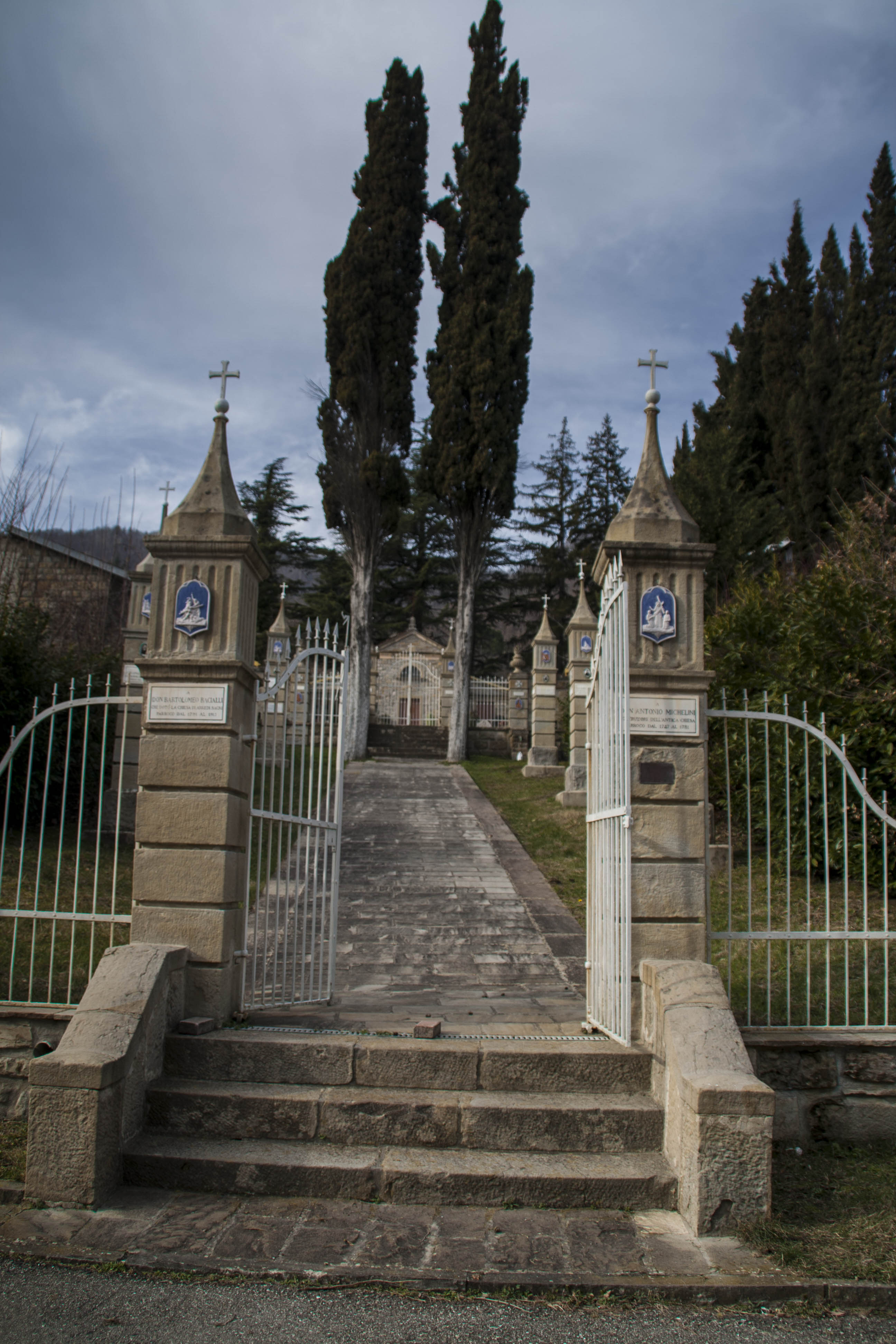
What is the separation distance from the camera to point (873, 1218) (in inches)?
145

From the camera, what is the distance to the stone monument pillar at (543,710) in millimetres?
19297

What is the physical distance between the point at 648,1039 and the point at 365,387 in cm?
1890

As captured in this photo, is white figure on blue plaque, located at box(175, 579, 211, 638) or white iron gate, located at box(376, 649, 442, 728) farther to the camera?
white iron gate, located at box(376, 649, 442, 728)

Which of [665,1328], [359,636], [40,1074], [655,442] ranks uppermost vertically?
[359,636]

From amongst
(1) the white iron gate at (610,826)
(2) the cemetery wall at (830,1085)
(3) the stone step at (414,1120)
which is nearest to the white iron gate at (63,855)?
(3) the stone step at (414,1120)

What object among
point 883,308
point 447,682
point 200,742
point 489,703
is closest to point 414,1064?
point 200,742

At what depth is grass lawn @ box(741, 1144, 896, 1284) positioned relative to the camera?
11.0 feet

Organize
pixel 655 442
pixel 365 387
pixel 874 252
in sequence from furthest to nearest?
pixel 874 252
pixel 365 387
pixel 655 442

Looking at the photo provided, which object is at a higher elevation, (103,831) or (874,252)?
(874,252)

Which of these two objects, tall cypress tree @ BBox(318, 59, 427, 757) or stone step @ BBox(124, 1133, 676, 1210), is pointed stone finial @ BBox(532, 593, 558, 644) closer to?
tall cypress tree @ BBox(318, 59, 427, 757)

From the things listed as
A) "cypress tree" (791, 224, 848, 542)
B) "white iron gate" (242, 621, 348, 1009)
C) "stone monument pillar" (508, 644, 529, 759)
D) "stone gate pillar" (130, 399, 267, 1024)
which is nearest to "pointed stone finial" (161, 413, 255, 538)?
"stone gate pillar" (130, 399, 267, 1024)

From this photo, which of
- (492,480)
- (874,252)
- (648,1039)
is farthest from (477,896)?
(874,252)

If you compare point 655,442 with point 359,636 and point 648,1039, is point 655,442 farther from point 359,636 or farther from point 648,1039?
point 359,636

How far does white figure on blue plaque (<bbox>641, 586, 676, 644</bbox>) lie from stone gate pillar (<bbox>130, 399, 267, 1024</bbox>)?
2173mm
